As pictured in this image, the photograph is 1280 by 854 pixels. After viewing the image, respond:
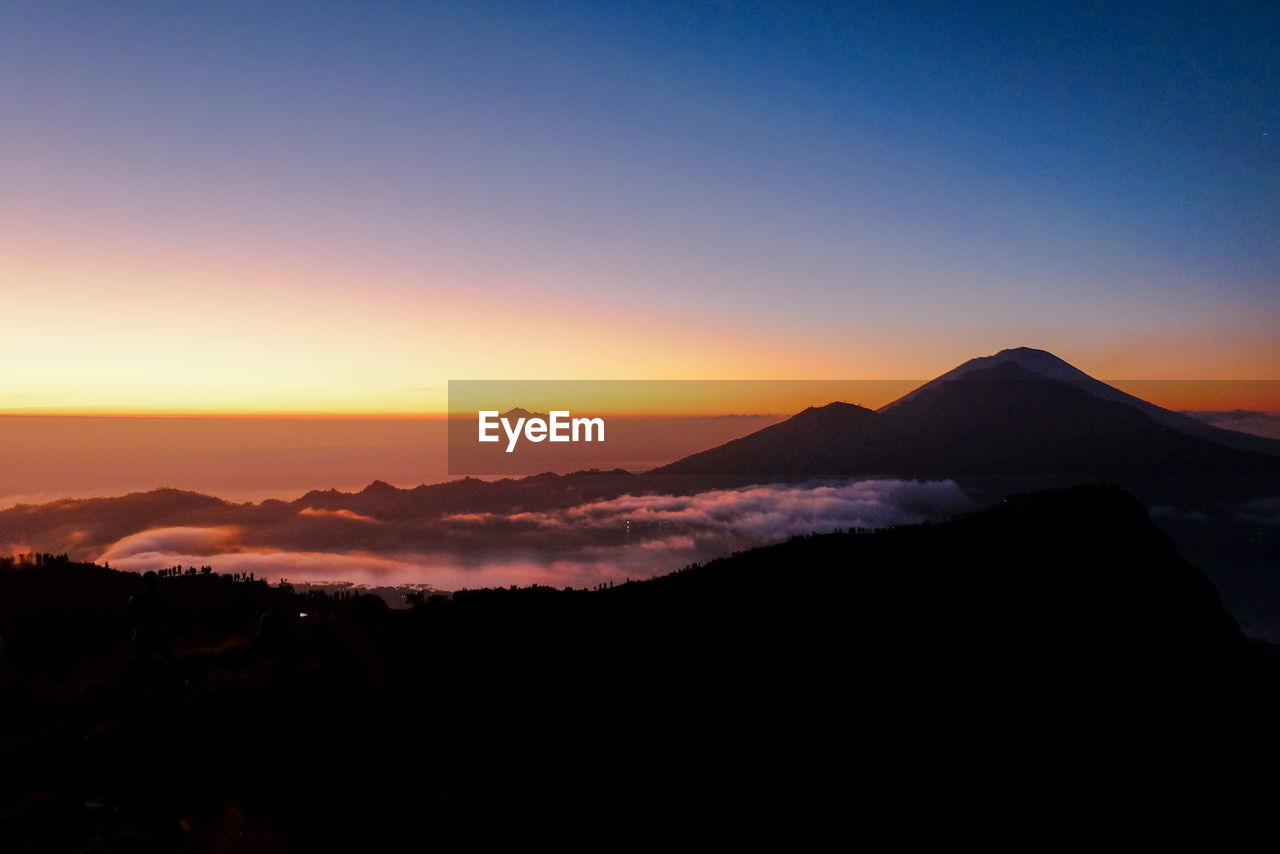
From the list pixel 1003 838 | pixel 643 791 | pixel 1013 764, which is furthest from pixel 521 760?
pixel 1013 764

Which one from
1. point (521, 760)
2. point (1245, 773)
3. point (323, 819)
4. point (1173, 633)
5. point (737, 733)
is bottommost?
point (1245, 773)

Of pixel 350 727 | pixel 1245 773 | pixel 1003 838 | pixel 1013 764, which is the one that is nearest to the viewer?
pixel 350 727

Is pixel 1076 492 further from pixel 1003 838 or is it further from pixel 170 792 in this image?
pixel 170 792

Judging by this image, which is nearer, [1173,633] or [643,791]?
[643,791]

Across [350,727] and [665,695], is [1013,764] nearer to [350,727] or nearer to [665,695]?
[665,695]

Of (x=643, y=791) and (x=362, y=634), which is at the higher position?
(x=362, y=634)

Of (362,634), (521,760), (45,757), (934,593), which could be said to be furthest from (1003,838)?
(45,757)

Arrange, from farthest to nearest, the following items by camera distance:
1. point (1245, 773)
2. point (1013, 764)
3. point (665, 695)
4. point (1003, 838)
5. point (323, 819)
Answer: point (1245, 773)
point (1013, 764)
point (665, 695)
point (1003, 838)
point (323, 819)
